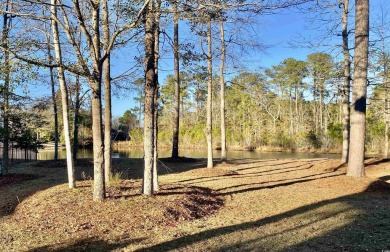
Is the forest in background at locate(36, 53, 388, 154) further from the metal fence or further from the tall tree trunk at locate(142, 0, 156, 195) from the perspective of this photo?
the tall tree trunk at locate(142, 0, 156, 195)

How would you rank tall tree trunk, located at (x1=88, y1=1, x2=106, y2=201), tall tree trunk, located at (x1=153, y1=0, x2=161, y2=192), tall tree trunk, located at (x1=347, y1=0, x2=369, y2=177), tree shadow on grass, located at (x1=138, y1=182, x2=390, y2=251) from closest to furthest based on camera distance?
tree shadow on grass, located at (x1=138, y1=182, x2=390, y2=251)
tall tree trunk, located at (x1=88, y1=1, x2=106, y2=201)
tall tree trunk, located at (x1=153, y1=0, x2=161, y2=192)
tall tree trunk, located at (x1=347, y1=0, x2=369, y2=177)

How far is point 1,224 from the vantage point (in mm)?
5031

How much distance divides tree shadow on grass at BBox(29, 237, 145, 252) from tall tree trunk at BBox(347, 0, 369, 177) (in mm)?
7122

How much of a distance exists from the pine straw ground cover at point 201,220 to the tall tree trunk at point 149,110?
41cm

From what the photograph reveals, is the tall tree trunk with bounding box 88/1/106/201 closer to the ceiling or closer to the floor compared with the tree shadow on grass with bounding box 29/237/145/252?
closer to the ceiling

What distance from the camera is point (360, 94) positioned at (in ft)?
29.6

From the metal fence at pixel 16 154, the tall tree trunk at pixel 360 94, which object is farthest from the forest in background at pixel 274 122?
the tall tree trunk at pixel 360 94

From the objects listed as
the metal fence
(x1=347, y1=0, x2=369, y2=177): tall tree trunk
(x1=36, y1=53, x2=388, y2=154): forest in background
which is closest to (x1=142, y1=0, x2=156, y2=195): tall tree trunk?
(x1=347, y1=0, x2=369, y2=177): tall tree trunk

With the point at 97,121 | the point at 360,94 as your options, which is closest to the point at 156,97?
the point at 97,121

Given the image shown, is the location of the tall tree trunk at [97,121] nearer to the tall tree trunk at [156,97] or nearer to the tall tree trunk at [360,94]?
the tall tree trunk at [156,97]

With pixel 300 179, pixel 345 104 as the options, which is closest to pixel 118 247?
pixel 300 179

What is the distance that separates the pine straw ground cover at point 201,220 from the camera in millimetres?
4043

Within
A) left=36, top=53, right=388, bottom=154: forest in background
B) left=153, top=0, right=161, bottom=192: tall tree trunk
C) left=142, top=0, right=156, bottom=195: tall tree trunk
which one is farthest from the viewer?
left=36, top=53, right=388, bottom=154: forest in background

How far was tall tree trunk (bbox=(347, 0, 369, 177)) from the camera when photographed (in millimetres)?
8969
